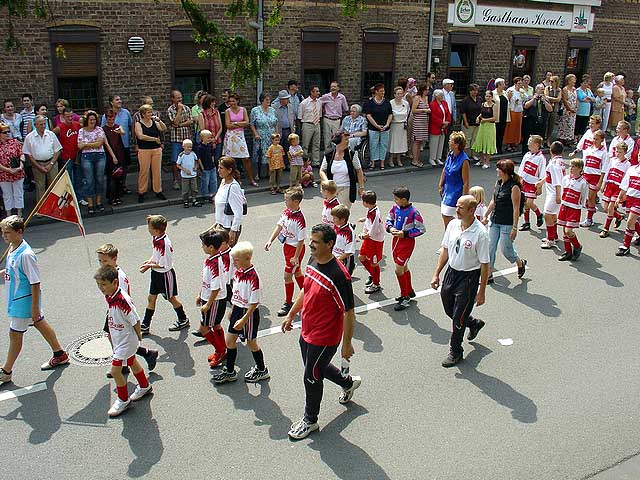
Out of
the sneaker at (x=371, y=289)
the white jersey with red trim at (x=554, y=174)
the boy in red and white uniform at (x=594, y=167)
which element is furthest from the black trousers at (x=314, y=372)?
the boy in red and white uniform at (x=594, y=167)

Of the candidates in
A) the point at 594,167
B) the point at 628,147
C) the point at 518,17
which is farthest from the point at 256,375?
the point at 518,17

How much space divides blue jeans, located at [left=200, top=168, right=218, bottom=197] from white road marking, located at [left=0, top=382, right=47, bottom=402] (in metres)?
7.37

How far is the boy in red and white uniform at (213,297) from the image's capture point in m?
6.93

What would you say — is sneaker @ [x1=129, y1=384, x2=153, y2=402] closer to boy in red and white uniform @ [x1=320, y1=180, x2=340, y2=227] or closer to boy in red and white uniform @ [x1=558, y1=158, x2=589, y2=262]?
boy in red and white uniform @ [x1=320, y1=180, x2=340, y2=227]

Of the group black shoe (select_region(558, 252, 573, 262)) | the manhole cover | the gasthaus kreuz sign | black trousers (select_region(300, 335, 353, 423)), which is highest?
the gasthaus kreuz sign

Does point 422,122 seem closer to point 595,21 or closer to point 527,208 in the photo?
point 527,208

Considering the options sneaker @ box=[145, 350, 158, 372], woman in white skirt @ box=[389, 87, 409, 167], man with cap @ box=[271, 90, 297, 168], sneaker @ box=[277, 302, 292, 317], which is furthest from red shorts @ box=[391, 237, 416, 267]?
woman in white skirt @ box=[389, 87, 409, 167]

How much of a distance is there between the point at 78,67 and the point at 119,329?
10069 millimetres

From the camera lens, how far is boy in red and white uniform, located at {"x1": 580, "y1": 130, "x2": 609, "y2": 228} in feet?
40.4

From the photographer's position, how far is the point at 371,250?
898cm

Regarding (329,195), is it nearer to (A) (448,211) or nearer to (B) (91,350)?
(A) (448,211)

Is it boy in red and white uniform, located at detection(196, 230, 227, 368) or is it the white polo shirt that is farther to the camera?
the white polo shirt

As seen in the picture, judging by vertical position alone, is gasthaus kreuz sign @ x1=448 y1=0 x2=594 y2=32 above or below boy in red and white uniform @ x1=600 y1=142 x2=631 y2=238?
above

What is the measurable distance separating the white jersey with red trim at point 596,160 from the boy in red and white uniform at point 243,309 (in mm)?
8091
